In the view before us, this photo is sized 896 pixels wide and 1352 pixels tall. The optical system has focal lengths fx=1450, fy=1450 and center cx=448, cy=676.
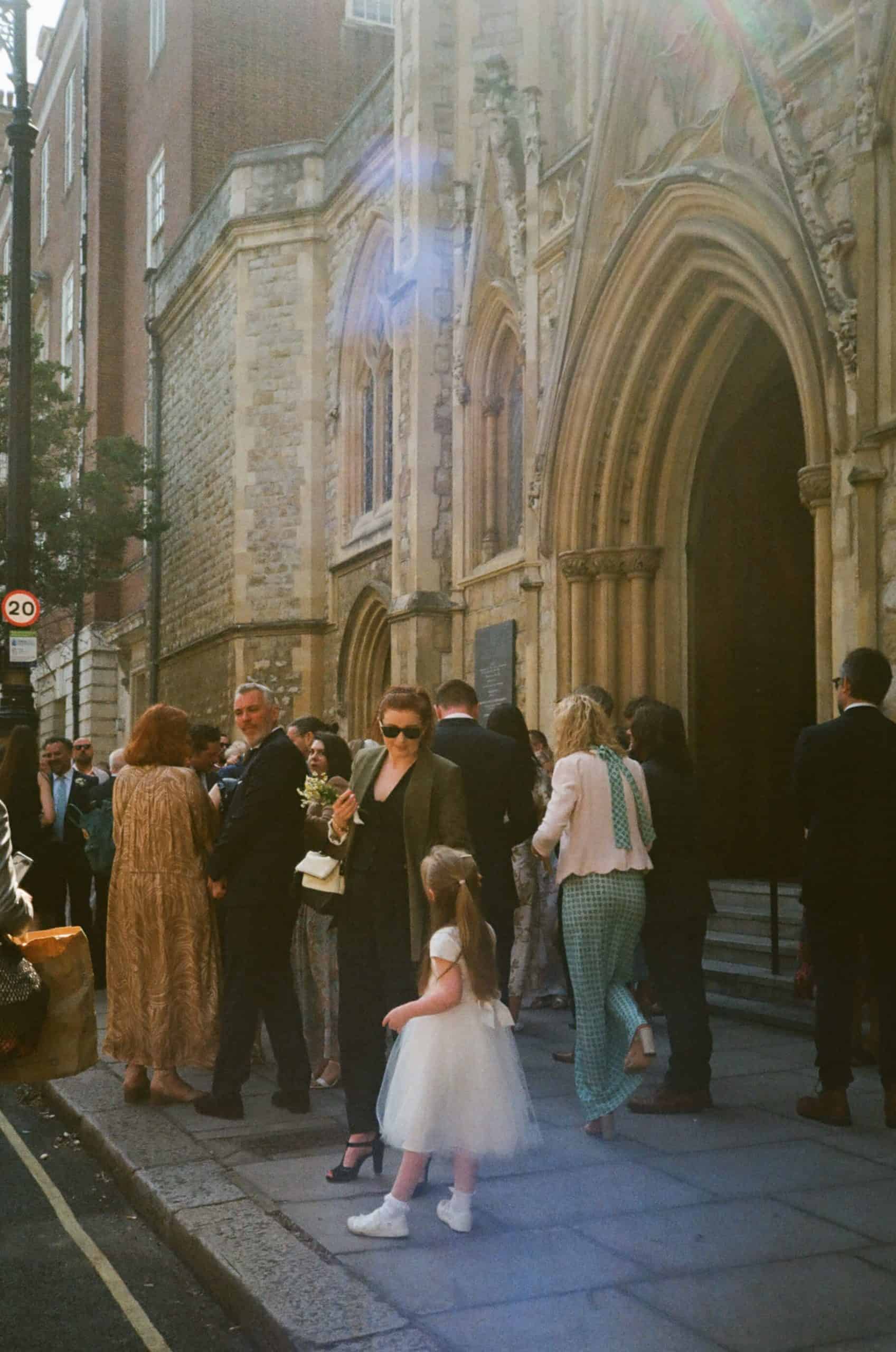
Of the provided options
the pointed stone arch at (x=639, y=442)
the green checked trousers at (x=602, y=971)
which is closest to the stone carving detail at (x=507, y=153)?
the pointed stone arch at (x=639, y=442)

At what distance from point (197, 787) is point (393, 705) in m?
1.84

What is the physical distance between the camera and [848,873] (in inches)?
231

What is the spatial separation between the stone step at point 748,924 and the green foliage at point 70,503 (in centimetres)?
1634

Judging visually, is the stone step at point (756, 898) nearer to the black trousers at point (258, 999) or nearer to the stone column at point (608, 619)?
the stone column at point (608, 619)

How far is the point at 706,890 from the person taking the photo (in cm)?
631

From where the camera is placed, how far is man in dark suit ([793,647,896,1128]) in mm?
5793

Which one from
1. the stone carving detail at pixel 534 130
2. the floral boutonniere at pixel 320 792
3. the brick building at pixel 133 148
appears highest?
the brick building at pixel 133 148

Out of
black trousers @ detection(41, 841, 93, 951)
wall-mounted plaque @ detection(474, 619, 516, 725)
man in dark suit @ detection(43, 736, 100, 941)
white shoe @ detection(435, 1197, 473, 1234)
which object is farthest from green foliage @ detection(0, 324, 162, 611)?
white shoe @ detection(435, 1197, 473, 1234)

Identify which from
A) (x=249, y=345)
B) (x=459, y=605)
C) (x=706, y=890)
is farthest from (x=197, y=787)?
(x=249, y=345)

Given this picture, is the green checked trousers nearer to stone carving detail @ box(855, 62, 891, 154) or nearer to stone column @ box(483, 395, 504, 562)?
stone carving detail @ box(855, 62, 891, 154)

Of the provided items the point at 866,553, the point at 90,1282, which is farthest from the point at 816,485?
the point at 90,1282

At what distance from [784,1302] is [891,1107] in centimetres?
228

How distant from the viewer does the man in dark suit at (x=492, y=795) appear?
22.8 ft

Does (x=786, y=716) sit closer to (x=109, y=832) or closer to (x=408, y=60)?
(x=109, y=832)
